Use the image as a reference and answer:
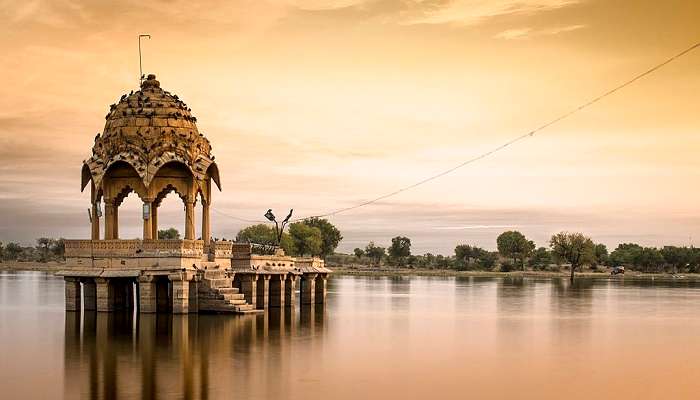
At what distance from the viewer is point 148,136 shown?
168 ft

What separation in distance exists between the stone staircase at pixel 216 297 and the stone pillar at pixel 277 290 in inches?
345

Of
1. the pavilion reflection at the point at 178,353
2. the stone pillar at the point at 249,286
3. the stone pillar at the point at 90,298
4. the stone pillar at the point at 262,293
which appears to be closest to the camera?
the pavilion reflection at the point at 178,353

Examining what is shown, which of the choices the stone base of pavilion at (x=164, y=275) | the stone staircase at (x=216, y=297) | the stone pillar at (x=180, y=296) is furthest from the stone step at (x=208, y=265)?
the stone pillar at (x=180, y=296)

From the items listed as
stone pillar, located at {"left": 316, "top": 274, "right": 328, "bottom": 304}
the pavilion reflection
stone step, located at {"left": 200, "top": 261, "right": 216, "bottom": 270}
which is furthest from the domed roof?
stone pillar, located at {"left": 316, "top": 274, "right": 328, "bottom": 304}

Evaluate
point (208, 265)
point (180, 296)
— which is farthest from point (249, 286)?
point (180, 296)

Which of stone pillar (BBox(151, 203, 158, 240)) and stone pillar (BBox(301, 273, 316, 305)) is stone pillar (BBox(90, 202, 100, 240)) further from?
stone pillar (BBox(301, 273, 316, 305))

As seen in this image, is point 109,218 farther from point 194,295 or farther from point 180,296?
point 180,296

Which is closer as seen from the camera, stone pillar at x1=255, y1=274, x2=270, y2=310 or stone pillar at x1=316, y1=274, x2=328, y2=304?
stone pillar at x1=255, y1=274, x2=270, y2=310

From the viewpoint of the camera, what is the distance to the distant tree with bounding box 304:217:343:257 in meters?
179

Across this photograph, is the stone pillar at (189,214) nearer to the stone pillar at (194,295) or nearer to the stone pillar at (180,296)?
the stone pillar at (194,295)

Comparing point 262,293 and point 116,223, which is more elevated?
point 116,223

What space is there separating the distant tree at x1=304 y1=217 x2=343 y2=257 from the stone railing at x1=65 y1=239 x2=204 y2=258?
128 meters

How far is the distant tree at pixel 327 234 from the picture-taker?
17925 centimetres

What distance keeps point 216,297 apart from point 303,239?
106886mm
